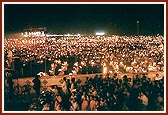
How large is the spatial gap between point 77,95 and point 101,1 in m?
2.76

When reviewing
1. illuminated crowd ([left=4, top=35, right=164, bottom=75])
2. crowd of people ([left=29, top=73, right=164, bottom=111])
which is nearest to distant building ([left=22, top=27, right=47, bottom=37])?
illuminated crowd ([left=4, top=35, right=164, bottom=75])

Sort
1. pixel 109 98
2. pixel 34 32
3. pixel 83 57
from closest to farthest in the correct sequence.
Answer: pixel 109 98 < pixel 34 32 < pixel 83 57

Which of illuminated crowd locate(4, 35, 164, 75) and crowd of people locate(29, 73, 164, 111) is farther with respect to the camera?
illuminated crowd locate(4, 35, 164, 75)

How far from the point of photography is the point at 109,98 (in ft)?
29.1

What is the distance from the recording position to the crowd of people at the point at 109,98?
8.53 m

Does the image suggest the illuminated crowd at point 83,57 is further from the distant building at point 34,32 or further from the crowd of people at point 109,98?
the crowd of people at point 109,98

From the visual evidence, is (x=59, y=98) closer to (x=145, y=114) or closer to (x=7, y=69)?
(x=145, y=114)

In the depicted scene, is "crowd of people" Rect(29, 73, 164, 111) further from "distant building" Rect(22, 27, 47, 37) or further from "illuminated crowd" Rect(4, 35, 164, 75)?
"distant building" Rect(22, 27, 47, 37)

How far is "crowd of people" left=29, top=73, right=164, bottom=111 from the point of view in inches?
336

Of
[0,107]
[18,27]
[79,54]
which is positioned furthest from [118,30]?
[0,107]

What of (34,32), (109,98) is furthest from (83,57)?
(109,98)

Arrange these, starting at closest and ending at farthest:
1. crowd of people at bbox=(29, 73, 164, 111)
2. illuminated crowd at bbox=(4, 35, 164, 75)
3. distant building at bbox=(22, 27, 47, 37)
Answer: crowd of people at bbox=(29, 73, 164, 111), distant building at bbox=(22, 27, 47, 37), illuminated crowd at bbox=(4, 35, 164, 75)

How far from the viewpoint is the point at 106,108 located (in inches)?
329

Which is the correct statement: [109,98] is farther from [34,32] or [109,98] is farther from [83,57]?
[83,57]
